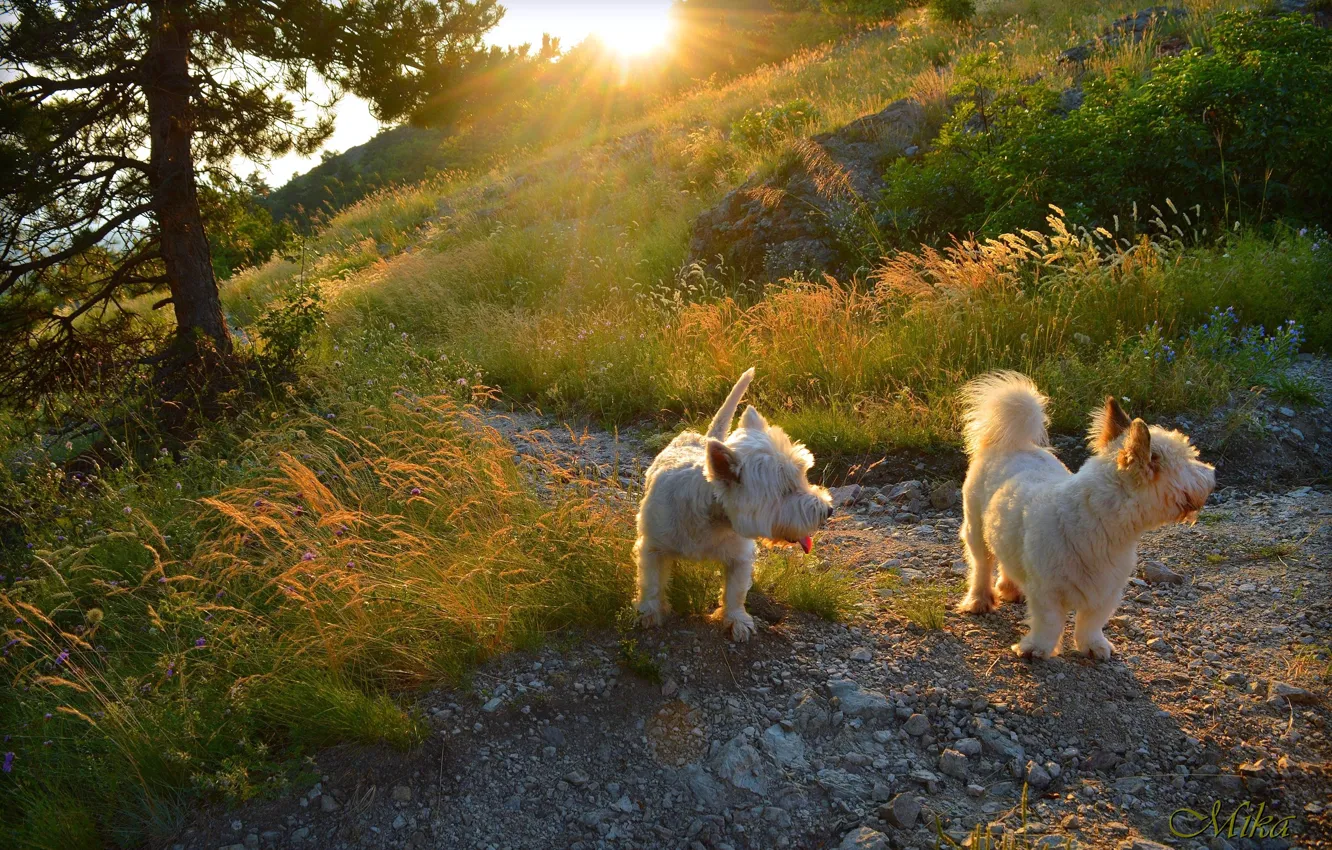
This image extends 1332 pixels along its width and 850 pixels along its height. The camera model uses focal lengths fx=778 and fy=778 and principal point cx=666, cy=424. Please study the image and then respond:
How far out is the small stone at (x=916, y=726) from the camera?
11.0 ft

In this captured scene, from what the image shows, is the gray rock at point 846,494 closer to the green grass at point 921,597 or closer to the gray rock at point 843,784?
the green grass at point 921,597

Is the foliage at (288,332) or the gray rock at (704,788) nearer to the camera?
the gray rock at (704,788)

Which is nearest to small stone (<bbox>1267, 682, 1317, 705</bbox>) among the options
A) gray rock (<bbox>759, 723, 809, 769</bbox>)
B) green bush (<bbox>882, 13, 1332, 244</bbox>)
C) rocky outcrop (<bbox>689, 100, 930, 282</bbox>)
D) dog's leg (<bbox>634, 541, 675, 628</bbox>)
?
gray rock (<bbox>759, 723, 809, 769</bbox>)

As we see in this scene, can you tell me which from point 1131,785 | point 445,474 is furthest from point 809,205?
point 1131,785

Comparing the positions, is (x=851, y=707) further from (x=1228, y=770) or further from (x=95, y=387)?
(x=95, y=387)

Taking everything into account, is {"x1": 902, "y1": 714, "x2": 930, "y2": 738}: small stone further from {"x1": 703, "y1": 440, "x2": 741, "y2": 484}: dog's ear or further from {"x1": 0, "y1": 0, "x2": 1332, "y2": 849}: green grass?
{"x1": 703, "y1": 440, "x2": 741, "y2": 484}: dog's ear

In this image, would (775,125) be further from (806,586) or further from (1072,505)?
(1072,505)

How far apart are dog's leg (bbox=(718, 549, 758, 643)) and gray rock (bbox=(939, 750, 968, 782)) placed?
3.39ft

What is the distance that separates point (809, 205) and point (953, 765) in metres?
8.66

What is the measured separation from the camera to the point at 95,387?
7.10m

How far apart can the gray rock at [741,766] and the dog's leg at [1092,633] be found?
1.74m

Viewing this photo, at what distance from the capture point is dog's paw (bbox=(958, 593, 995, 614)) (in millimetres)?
4309

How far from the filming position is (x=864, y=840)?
2762 mm

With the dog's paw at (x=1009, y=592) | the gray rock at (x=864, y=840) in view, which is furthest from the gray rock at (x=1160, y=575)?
the gray rock at (x=864, y=840)
